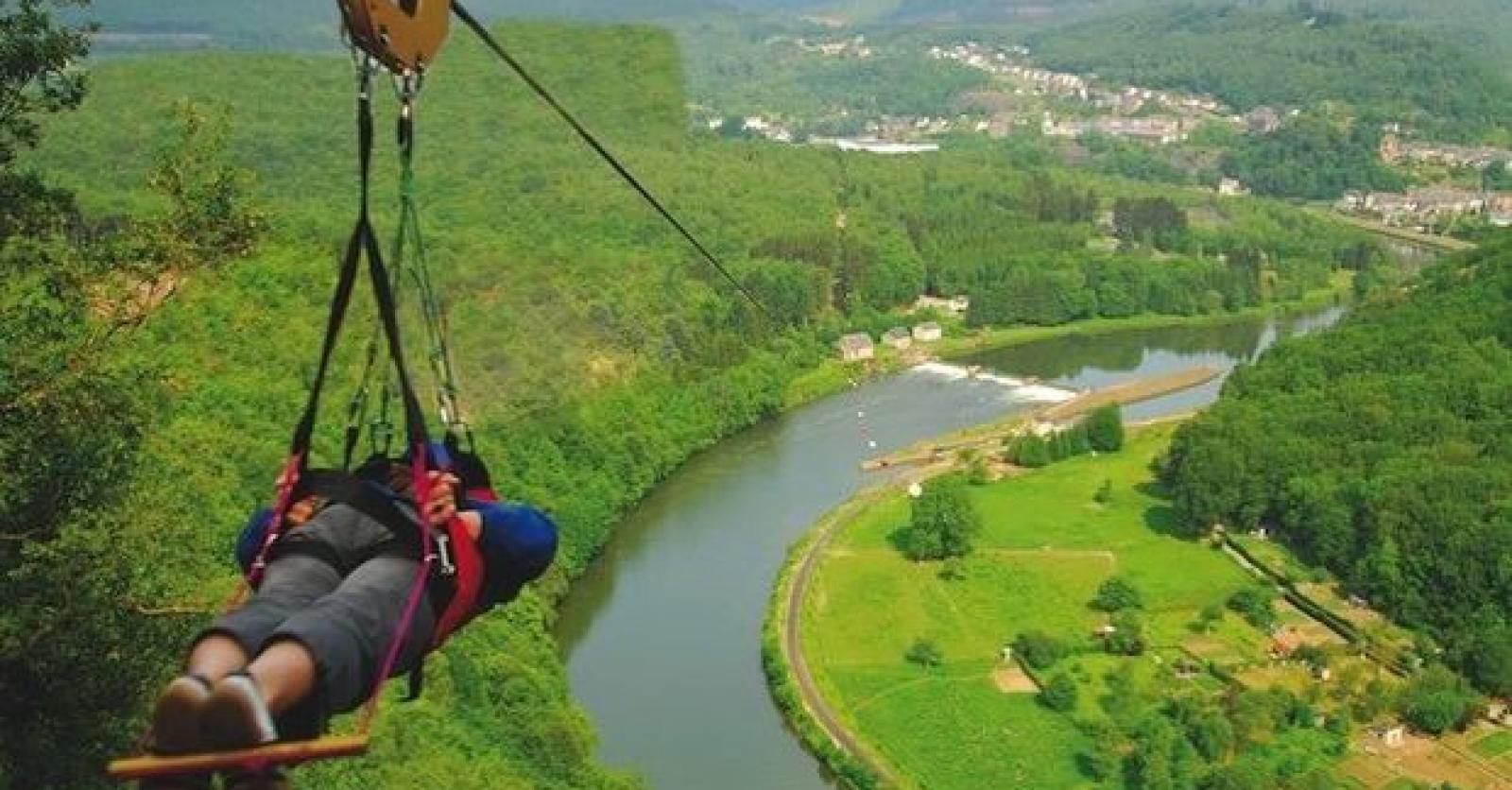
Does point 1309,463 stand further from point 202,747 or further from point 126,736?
point 202,747

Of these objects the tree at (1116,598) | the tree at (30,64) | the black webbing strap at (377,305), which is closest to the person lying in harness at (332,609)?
the black webbing strap at (377,305)

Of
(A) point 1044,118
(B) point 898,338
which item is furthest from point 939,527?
(A) point 1044,118

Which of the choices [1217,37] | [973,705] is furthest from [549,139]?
[1217,37]

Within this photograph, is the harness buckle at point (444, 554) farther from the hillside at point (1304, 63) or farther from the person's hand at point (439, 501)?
the hillside at point (1304, 63)

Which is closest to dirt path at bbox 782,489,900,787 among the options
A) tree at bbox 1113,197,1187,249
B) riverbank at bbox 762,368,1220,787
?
riverbank at bbox 762,368,1220,787

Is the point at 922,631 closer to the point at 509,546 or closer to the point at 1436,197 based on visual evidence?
the point at 509,546

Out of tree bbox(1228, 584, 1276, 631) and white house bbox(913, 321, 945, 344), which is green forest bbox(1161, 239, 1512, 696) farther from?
white house bbox(913, 321, 945, 344)
